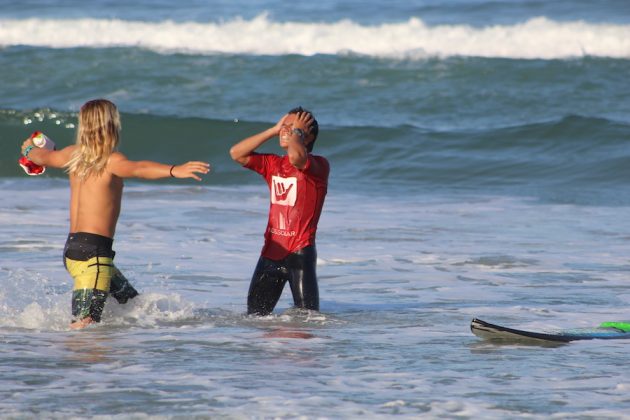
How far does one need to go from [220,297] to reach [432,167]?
28.5ft

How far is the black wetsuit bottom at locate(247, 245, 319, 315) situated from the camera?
7.17 m

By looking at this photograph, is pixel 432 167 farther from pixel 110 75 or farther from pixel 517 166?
pixel 110 75

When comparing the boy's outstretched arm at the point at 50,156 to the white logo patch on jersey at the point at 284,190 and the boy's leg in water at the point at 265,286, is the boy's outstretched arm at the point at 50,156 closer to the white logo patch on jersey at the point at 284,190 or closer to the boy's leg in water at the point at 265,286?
the white logo patch on jersey at the point at 284,190

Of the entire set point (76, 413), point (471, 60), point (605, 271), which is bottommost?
point (76, 413)

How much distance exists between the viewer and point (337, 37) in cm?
2908

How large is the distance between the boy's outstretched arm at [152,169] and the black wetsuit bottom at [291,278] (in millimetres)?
873

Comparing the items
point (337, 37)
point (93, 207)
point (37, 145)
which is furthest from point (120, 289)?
point (337, 37)

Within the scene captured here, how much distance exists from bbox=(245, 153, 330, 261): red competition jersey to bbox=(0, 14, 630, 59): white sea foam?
20.0m

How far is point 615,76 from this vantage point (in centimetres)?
2361

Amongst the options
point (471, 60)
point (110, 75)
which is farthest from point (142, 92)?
point (471, 60)

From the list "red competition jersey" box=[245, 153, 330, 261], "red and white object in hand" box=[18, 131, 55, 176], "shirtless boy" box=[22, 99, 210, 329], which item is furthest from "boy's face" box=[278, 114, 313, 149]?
"red and white object in hand" box=[18, 131, 55, 176]

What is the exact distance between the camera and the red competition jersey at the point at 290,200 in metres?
7.10

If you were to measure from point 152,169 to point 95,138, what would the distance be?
1.43 ft

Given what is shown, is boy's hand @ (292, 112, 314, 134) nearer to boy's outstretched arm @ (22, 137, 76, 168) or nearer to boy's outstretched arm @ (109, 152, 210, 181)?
boy's outstretched arm @ (109, 152, 210, 181)
